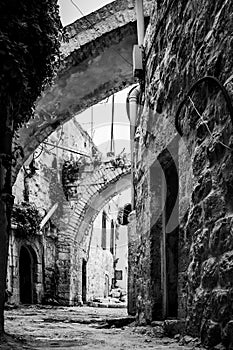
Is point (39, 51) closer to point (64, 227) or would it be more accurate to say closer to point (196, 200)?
point (196, 200)

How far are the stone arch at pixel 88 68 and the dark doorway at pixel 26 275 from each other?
543cm

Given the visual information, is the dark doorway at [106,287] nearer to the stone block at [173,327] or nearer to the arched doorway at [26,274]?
the arched doorway at [26,274]

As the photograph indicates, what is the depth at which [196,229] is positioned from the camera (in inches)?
126

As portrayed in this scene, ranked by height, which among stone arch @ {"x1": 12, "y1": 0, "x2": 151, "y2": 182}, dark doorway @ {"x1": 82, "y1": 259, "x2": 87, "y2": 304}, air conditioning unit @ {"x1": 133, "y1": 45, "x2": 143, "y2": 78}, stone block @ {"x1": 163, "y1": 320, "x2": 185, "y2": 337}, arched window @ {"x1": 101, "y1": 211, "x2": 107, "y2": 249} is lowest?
dark doorway @ {"x1": 82, "y1": 259, "x2": 87, "y2": 304}

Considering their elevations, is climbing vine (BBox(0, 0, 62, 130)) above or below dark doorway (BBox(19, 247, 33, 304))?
above

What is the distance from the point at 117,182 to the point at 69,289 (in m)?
3.37

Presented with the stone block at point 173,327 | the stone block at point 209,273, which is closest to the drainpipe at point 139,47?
the stone block at point 173,327

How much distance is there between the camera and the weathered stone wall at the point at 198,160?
269 cm

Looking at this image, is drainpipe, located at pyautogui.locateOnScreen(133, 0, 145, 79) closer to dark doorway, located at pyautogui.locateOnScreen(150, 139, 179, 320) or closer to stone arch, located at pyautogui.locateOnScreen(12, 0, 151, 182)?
stone arch, located at pyautogui.locateOnScreen(12, 0, 151, 182)

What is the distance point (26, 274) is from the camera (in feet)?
42.8

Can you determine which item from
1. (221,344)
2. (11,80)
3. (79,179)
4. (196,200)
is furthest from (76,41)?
(79,179)

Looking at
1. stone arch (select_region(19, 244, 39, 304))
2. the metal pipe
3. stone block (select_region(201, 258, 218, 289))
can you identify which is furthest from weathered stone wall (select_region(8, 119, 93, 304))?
stone block (select_region(201, 258, 218, 289))

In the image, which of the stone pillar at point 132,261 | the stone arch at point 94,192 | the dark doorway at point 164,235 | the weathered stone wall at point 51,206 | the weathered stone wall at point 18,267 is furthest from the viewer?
the stone arch at point 94,192

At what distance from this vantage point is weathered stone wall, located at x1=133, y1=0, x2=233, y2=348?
269 cm
